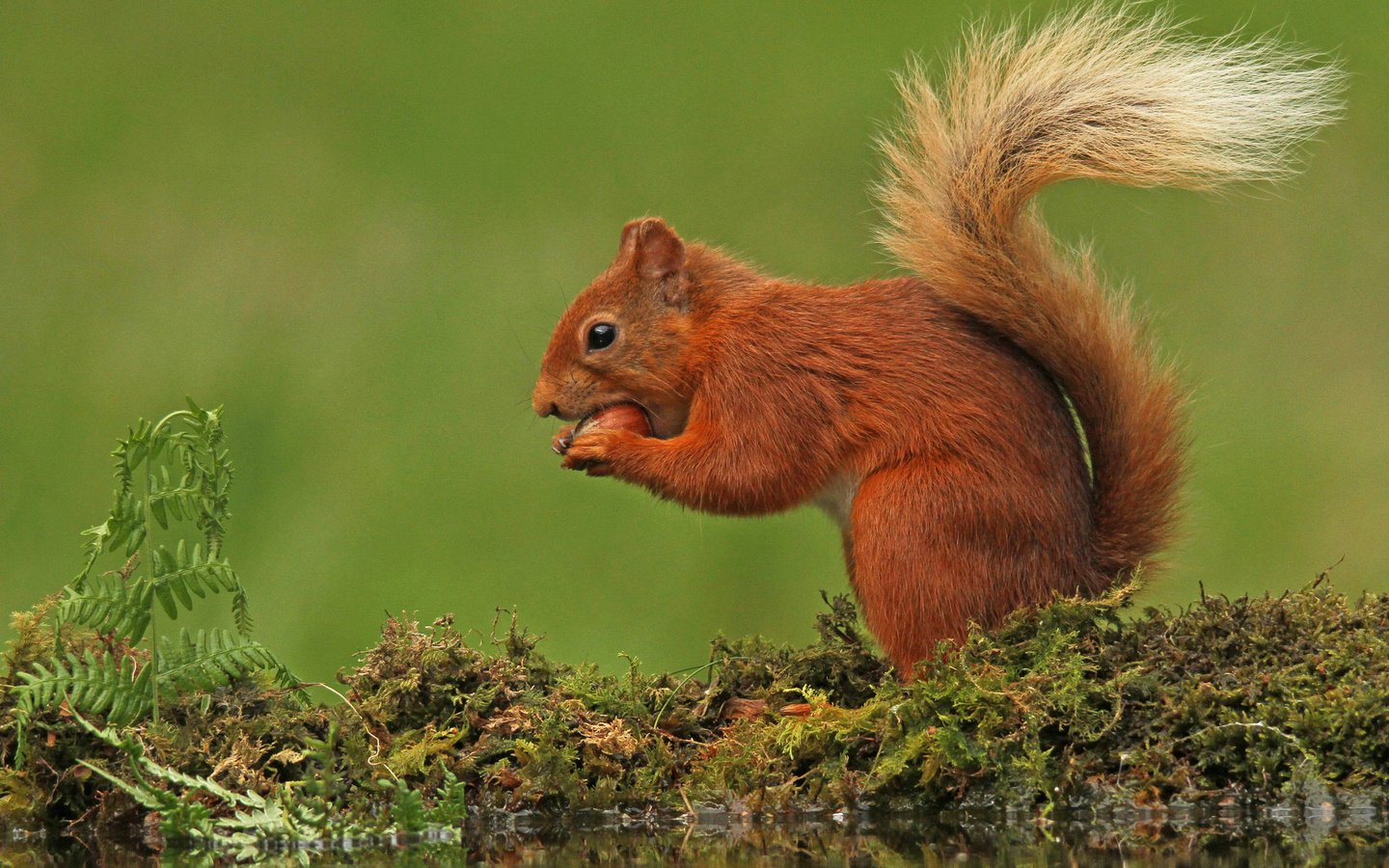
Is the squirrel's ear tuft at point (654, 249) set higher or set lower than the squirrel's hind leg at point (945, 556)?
higher

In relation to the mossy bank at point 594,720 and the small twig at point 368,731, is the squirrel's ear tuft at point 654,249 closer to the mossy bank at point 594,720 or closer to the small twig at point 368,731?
the mossy bank at point 594,720

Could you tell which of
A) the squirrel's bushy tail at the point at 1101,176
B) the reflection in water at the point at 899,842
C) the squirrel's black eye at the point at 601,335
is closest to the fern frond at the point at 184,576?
the reflection in water at the point at 899,842

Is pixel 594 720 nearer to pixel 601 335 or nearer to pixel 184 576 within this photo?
pixel 184 576

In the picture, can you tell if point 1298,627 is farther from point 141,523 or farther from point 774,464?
point 141,523

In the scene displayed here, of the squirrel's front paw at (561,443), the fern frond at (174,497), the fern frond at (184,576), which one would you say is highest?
the squirrel's front paw at (561,443)

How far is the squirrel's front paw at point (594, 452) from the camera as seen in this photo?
3.06 meters

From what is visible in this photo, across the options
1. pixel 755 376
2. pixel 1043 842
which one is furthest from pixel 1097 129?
pixel 1043 842

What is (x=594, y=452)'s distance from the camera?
306 cm

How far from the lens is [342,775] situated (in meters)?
2.52

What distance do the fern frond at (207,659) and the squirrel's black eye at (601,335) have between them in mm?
969

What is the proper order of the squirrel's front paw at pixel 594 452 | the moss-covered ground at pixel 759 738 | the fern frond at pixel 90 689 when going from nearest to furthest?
1. the moss-covered ground at pixel 759 738
2. the fern frond at pixel 90 689
3. the squirrel's front paw at pixel 594 452

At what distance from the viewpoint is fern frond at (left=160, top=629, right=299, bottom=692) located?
104 inches

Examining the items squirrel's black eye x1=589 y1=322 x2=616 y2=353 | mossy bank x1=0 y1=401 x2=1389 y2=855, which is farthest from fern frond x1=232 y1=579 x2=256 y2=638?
squirrel's black eye x1=589 y1=322 x2=616 y2=353

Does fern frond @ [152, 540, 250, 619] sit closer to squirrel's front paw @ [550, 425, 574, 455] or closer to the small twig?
the small twig
